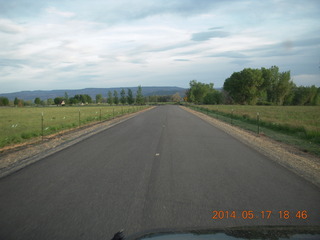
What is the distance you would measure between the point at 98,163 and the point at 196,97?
146087 mm

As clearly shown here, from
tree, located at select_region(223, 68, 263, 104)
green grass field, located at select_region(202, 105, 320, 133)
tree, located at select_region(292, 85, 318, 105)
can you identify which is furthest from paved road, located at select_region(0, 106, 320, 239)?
tree, located at select_region(292, 85, 318, 105)

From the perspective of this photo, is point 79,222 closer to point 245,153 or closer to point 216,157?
point 216,157

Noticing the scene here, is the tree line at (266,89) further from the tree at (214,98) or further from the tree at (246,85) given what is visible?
the tree at (214,98)

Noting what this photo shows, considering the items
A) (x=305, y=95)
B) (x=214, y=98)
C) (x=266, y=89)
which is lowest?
(x=214, y=98)

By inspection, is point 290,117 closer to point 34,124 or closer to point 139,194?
point 34,124

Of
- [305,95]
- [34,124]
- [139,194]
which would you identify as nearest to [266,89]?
[305,95]

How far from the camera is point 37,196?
16.8ft

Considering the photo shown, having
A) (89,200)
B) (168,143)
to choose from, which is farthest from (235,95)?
(89,200)
